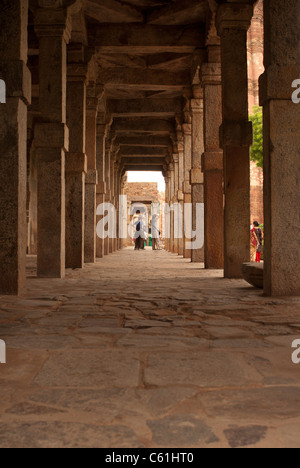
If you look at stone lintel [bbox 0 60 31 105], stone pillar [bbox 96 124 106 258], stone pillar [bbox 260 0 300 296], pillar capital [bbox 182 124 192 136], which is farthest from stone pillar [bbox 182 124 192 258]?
stone lintel [bbox 0 60 31 105]

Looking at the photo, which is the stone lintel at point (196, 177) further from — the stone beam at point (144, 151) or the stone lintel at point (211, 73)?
the stone beam at point (144, 151)

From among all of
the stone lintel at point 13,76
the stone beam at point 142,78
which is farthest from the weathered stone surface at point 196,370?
the stone beam at point 142,78

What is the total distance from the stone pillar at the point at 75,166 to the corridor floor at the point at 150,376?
17.6 feet

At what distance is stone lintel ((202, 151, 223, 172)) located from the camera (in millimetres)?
9586

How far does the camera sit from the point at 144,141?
69.5ft

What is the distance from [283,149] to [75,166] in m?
5.39

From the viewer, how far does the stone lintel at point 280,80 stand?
5.24 metres

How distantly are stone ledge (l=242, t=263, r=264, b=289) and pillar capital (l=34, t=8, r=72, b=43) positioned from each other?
513 cm

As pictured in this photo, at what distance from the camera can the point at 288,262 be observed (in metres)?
5.28

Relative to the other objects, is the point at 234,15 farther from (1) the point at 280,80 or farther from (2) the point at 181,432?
(2) the point at 181,432

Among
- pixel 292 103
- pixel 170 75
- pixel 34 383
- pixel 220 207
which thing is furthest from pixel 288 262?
pixel 170 75

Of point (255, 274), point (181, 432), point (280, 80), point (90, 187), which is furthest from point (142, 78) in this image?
point (181, 432)
